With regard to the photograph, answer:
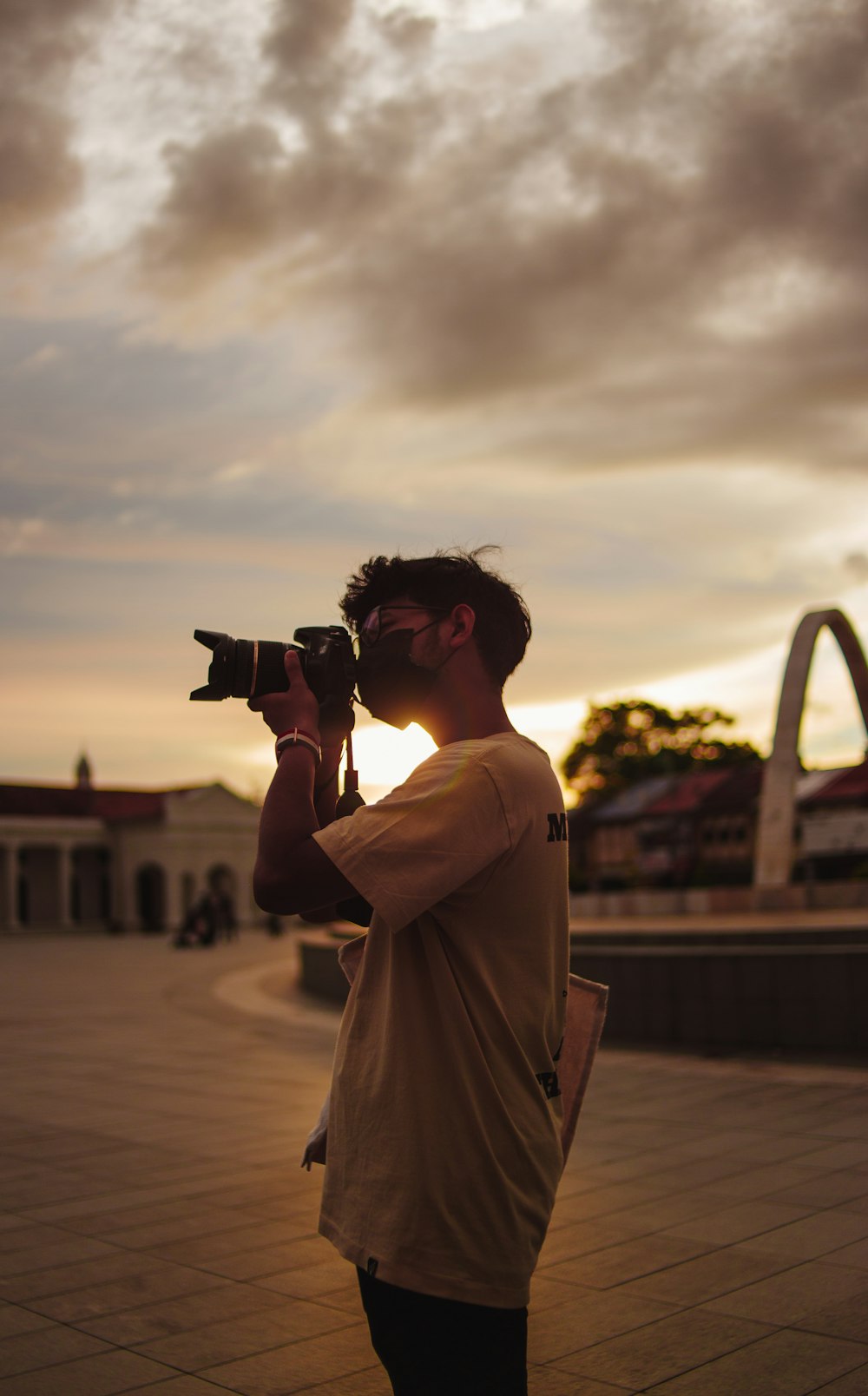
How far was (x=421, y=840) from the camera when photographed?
7.00 feet

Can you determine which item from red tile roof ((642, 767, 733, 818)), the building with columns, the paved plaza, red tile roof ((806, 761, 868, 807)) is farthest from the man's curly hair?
red tile roof ((642, 767, 733, 818))

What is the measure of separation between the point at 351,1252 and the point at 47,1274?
383 centimetres

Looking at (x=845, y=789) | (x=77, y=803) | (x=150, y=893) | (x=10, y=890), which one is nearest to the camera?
(x=845, y=789)

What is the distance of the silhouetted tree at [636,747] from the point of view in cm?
8538

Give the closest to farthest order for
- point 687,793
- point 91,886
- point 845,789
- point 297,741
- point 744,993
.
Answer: point 297,741 < point 744,993 < point 845,789 < point 687,793 < point 91,886

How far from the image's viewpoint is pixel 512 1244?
2.10m

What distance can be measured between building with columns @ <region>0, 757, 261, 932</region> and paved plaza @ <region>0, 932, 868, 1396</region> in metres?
61.2

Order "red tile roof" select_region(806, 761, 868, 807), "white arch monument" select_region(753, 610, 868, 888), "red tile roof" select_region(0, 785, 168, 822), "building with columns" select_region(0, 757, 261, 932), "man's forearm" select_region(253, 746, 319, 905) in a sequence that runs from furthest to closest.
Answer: "red tile roof" select_region(0, 785, 168, 822) < "building with columns" select_region(0, 757, 261, 932) < "red tile roof" select_region(806, 761, 868, 807) < "white arch monument" select_region(753, 610, 868, 888) < "man's forearm" select_region(253, 746, 319, 905)

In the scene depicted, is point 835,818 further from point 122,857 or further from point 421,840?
point 122,857

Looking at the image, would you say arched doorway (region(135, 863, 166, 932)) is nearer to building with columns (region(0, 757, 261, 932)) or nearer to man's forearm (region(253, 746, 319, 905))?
building with columns (region(0, 757, 261, 932))

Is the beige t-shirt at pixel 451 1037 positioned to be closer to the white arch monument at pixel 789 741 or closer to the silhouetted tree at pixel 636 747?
the white arch monument at pixel 789 741

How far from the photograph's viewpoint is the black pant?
2.07m

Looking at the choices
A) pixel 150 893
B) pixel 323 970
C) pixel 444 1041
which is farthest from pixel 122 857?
pixel 444 1041

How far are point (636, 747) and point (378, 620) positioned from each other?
3344 inches
